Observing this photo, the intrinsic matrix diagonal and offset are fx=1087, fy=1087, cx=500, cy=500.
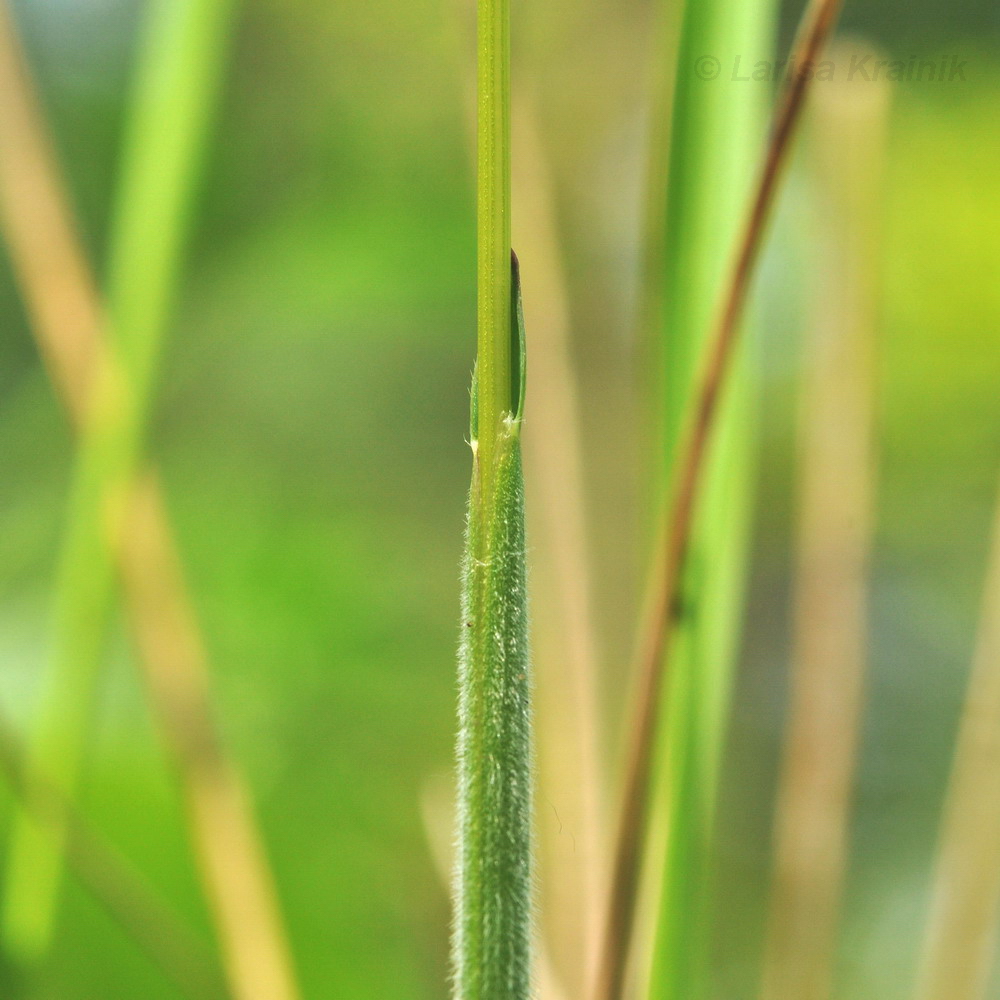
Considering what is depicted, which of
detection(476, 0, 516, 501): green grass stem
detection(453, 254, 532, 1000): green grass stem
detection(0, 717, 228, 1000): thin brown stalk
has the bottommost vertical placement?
detection(0, 717, 228, 1000): thin brown stalk

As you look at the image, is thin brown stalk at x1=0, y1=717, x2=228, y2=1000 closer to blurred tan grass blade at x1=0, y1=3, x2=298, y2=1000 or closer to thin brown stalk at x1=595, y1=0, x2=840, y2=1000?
blurred tan grass blade at x1=0, y1=3, x2=298, y2=1000

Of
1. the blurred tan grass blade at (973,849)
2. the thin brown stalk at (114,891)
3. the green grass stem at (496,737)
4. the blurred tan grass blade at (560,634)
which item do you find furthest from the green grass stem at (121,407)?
the blurred tan grass blade at (973,849)

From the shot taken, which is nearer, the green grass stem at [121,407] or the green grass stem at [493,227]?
the green grass stem at [493,227]

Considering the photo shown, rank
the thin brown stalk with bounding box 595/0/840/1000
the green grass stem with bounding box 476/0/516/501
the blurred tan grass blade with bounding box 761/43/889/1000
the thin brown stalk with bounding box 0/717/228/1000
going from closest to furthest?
1. the green grass stem with bounding box 476/0/516/501
2. the thin brown stalk with bounding box 595/0/840/1000
3. the thin brown stalk with bounding box 0/717/228/1000
4. the blurred tan grass blade with bounding box 761/43/889/1000

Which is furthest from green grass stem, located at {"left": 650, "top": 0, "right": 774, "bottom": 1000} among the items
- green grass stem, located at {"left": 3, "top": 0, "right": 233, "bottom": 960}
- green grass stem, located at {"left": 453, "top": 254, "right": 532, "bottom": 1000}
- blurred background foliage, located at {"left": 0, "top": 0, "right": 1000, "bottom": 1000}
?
blurred background foliage, located at {"left": 0, "top": 0, "right": 1000, "bottom": 1000}

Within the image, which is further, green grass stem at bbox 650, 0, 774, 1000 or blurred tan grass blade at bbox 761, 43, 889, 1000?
blurred tan grass blade at bbox 761, 43, 889, 1000

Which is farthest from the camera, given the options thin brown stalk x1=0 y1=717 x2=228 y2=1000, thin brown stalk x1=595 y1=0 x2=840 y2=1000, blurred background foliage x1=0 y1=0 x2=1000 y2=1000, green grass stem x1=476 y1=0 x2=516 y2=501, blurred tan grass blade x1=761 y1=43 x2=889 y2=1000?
blurred background foliage x1=0 y1=0 x2=1000 y2=1000

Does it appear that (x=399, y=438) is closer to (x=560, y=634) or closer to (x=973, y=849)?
(x=560, y=634)

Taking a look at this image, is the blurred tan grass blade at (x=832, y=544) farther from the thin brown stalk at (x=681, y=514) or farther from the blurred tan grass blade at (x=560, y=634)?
the thin brown stalk at (x=681, y=514)
